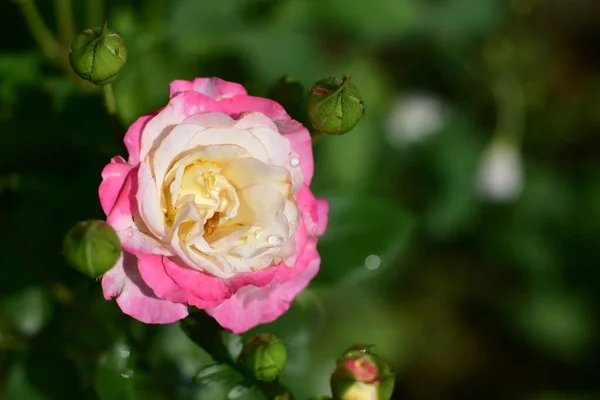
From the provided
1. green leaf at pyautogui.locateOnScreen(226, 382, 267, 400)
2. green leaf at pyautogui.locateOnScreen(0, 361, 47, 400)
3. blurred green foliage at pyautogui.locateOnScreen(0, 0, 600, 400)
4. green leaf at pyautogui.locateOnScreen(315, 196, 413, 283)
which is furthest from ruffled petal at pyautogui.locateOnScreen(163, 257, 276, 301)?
blurred green foliage at pyautogui.locateOnScreen(0, 0, 600, 400)

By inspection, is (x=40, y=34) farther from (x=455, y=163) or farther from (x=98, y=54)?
(x=455, y=163)

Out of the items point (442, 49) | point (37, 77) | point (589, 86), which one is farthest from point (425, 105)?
point (37, 77)

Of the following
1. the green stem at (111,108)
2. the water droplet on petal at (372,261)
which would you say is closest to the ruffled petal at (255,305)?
the green stem at (111,108)

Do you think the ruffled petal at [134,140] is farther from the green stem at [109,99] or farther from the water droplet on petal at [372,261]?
the water droplet on petal at [372,261]

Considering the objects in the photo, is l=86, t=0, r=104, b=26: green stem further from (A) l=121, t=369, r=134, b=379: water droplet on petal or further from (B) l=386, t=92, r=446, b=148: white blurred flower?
(B) l=386, t=92, r=446, b=148: white blurred flower

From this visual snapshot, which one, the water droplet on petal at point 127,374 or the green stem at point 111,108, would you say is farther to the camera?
the water droplet on petal at point 127,374

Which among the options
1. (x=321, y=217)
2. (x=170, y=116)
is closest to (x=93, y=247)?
(x=170, y=116)
